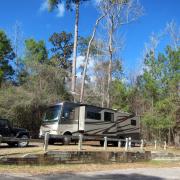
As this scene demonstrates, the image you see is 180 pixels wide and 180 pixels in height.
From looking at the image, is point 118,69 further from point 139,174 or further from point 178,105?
point 139,174

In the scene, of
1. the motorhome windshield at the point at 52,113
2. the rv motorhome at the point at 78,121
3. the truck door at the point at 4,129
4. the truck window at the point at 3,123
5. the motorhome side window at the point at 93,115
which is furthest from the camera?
the motorhome side window at the point at 93,115

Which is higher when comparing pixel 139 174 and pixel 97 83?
pixel 97 83

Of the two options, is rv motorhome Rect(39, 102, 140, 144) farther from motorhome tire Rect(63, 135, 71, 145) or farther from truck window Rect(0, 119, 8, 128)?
truck window Rect(0, 119, 8, 128)

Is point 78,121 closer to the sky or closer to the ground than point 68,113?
closer to the ground

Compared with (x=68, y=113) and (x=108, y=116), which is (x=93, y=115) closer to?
(x=108, y=116)

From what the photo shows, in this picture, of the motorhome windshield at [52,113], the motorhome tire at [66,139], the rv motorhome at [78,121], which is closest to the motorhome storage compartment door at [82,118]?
the rv motorhome at [78,121]

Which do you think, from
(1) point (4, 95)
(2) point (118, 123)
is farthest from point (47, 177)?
(1) point (4, 95)

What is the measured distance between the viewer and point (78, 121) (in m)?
26.5

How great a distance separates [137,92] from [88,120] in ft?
62.9

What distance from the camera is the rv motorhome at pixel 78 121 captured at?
2566 cm

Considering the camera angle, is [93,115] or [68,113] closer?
[68,113]

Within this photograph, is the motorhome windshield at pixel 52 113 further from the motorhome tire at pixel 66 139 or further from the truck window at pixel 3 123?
the truck window at pixel 3 123

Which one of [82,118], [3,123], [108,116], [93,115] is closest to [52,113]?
[82,118]

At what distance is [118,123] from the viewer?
30156mm
